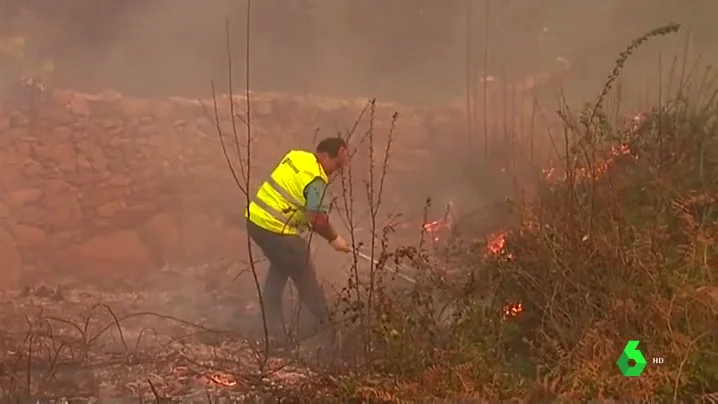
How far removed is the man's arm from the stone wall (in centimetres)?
265

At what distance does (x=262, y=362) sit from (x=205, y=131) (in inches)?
165

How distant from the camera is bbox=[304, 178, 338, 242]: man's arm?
430 centimetres

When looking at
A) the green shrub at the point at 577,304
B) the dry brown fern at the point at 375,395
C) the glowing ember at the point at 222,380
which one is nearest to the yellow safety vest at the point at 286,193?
the green shrub at the point at 577,304

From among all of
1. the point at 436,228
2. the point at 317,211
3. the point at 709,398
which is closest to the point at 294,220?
the point at 317,211

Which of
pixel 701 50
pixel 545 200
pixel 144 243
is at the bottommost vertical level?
pixel 144 243

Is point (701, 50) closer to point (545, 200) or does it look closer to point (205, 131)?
point (545, 200)

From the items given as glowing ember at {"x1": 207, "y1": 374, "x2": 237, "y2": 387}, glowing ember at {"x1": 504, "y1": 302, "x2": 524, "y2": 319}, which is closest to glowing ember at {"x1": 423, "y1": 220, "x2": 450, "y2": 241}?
glowing ember at {"x1": 504, "y1": 302, "x2": 524, "y2": 319}

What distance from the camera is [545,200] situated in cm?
445

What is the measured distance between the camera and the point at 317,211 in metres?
4.29

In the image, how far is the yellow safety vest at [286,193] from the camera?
14.8ft

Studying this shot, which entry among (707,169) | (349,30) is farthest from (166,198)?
(707,169)

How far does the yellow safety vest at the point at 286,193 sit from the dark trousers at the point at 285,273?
7 centimetres

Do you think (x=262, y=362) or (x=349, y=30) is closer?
(x=262, y=362)

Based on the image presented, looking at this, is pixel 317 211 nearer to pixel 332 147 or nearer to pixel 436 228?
pixel 332 147
